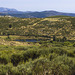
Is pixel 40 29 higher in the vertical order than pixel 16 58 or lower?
lower

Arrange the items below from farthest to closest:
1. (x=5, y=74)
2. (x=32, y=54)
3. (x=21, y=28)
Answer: (x=21, y=28)
(x=32, y=54)
(x=5, y=74)

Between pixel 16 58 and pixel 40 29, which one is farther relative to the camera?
pixel 40 29

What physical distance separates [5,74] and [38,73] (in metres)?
2.37

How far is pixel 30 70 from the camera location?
8.15m

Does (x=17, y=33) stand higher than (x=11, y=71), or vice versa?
(x=11, y=71)

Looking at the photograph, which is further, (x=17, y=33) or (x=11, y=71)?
(x=17, y=33)

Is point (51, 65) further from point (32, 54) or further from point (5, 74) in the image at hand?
point (32, 54)

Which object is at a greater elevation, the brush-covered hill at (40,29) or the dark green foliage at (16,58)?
the dark green foliage at (16,58)

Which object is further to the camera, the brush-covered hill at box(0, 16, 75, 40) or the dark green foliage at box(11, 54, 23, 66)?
the brush-covered hill at box(0, 16, 75, 40)

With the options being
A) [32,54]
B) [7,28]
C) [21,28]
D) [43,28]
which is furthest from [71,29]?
[32,54]

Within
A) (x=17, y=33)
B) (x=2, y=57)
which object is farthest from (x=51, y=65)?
(x=17, y=33)

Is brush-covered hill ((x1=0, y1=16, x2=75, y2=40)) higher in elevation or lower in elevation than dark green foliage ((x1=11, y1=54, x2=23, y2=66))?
lower

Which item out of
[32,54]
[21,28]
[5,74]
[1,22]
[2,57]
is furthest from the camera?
[1,22]

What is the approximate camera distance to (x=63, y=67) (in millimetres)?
8695
